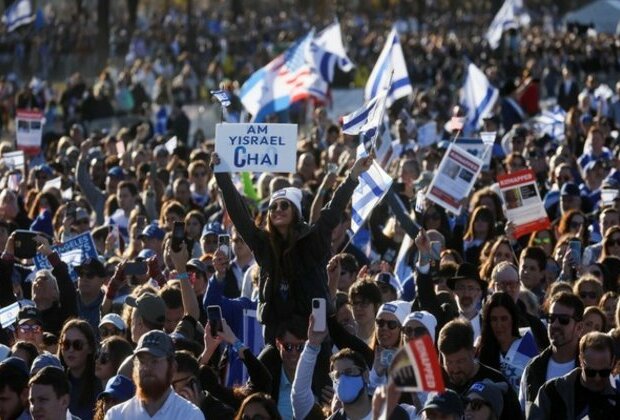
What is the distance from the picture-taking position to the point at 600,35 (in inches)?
1802

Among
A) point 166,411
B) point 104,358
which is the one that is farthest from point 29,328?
point 166,411

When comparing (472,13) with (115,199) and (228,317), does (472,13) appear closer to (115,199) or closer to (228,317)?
(115,199)

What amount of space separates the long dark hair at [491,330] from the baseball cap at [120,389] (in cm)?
193

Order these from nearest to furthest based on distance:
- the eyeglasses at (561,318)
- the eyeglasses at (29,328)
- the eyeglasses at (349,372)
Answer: the eyeglasses at (349,372), the eyeglasses at (561,318), the eyeglasses at (29,328)

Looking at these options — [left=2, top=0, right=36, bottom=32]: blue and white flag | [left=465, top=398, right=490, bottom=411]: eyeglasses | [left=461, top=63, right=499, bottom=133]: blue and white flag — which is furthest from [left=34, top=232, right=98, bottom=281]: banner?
[left=2, top=0, right=36, bottom=32]: blue and white flag

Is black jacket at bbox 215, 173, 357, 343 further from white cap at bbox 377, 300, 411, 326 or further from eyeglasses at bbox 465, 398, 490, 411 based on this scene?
eyeglasses at bbox 465, 398, 490, 411

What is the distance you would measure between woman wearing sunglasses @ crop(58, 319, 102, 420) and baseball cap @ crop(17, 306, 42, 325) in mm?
926

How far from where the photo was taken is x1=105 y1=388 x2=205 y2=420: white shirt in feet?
26.3

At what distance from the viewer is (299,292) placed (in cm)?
1030

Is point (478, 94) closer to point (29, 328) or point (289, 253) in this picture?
point (29, 328)

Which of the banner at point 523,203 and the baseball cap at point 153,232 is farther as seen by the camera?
the banner at point 523,203

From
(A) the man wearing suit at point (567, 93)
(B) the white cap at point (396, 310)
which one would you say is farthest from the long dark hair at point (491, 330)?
(A) the man wearing suit at point (567, 93)

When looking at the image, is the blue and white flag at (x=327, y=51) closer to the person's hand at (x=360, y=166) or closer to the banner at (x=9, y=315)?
the banner at (x=9, y=315)

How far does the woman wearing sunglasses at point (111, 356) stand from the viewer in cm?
981
